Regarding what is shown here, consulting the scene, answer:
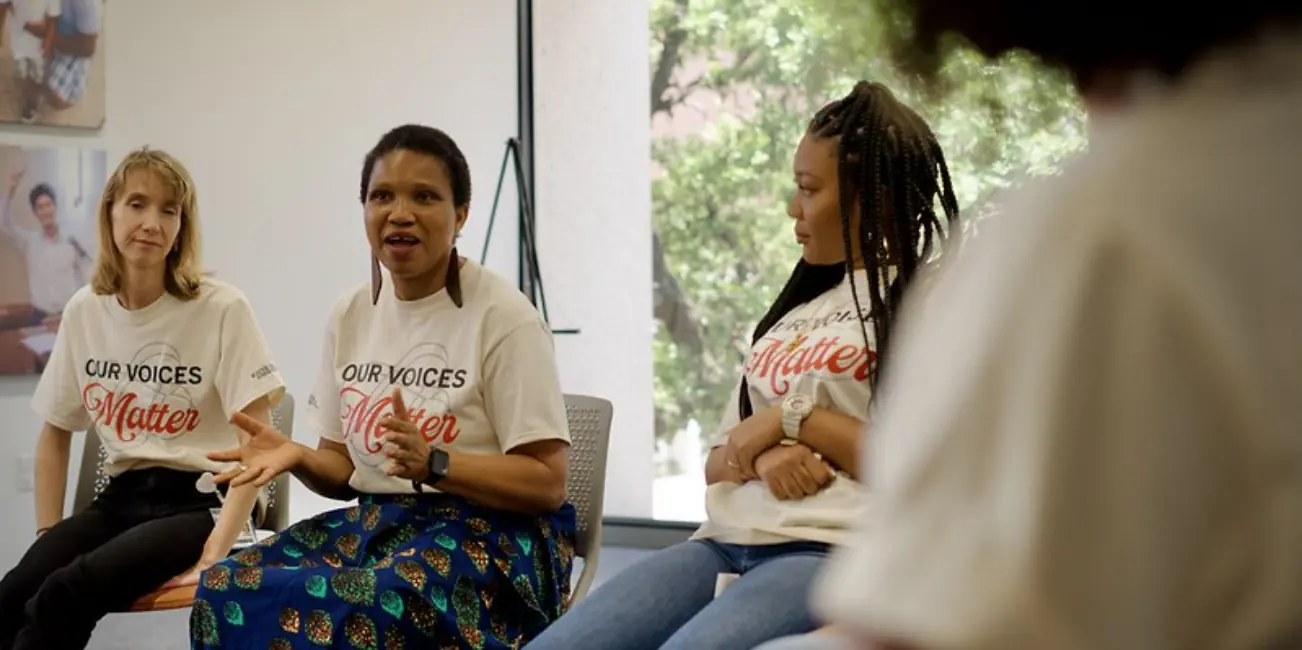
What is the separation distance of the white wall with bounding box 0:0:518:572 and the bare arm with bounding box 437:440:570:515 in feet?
8.59

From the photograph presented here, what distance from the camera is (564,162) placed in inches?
211

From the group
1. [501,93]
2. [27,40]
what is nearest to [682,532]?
[501,93]

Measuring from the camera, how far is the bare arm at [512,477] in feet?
6.75

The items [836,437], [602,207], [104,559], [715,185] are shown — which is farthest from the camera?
[602,207]

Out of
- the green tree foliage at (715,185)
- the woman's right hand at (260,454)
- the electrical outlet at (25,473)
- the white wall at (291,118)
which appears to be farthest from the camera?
the green tree foliage at (715,185)

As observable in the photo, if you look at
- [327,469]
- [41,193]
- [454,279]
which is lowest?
[327,469]

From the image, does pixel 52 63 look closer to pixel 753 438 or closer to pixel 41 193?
pixel 41 193

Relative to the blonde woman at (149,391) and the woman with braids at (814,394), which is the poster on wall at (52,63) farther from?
the woman with braids at (814,394)

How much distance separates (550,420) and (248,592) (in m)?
0.52

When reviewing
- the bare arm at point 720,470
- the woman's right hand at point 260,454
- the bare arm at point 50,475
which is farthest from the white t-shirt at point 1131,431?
the bare arm at point 50,475

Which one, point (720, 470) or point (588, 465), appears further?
point (588, 465)

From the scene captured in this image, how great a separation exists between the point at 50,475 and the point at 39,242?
153cm

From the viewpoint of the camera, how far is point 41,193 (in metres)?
4.17

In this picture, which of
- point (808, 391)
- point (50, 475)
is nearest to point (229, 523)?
point (50, 475)
